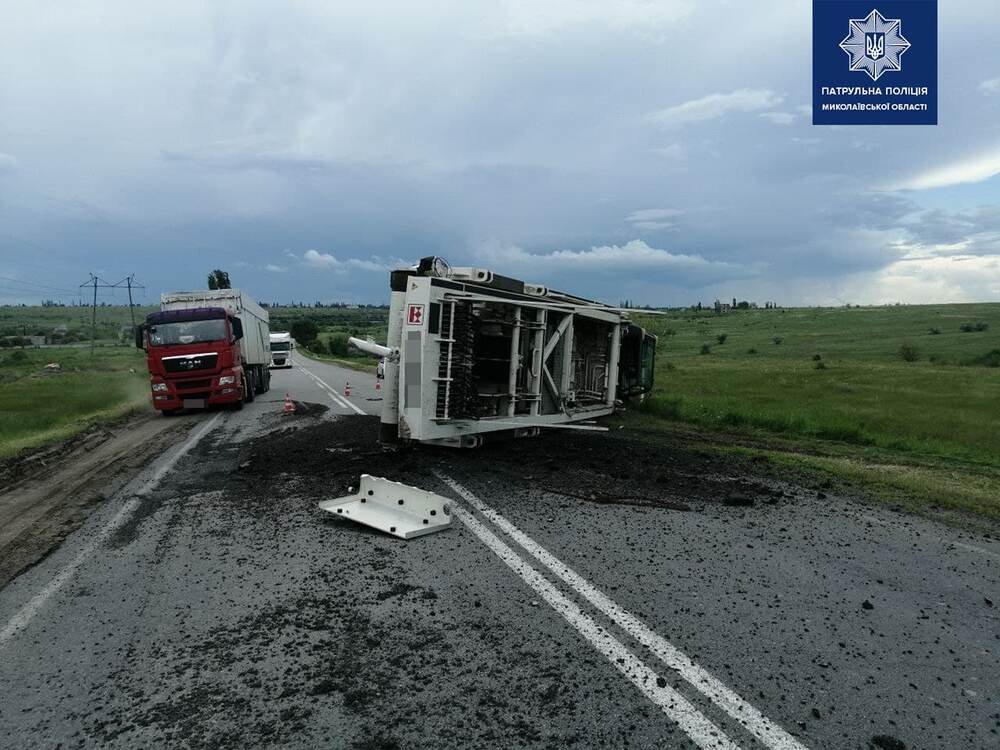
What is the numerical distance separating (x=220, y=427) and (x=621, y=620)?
11.7 meters

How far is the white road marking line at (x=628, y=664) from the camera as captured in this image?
2818 mm

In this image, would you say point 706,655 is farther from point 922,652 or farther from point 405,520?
point 405,520

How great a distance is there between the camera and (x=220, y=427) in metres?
13.5

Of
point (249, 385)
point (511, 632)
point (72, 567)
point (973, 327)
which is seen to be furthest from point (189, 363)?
point (973, 327)

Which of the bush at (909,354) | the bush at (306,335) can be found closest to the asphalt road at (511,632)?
the bush at (909,354)

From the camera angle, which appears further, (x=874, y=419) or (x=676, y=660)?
(x=874, y=419)

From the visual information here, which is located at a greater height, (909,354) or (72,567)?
(909,354)

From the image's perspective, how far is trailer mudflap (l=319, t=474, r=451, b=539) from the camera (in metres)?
5.61

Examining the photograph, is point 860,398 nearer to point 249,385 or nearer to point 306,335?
point 249,385

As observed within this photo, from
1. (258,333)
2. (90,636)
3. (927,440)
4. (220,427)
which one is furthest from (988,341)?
(90,636)

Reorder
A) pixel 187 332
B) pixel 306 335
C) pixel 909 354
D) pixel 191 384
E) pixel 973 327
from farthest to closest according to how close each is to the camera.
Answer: pixel 306 335
pixel 973 327
pixel 909 354
pixel 187 332
pixel 191 384

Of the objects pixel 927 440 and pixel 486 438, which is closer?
pixel 486 438

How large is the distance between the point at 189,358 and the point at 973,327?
211 feet

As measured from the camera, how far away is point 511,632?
374cm
